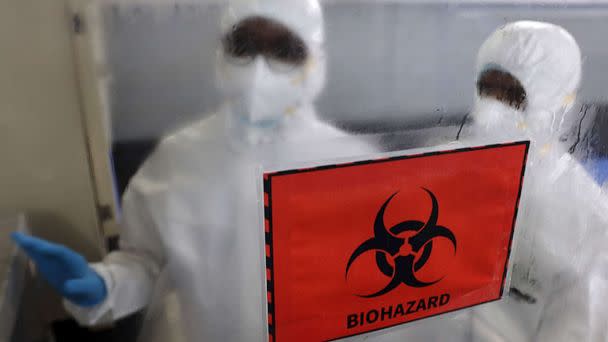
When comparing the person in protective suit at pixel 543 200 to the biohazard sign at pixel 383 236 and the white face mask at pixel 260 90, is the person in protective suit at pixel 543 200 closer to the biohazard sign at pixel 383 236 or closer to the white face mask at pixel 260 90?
the biohazard sign at pixel 383 236

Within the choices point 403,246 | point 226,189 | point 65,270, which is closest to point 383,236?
point 403,246

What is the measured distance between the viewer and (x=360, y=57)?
1.62 ft

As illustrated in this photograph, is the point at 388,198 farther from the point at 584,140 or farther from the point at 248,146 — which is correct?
the point at 584,140

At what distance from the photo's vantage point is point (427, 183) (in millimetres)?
537

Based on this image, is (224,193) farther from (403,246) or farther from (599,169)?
(599,169)

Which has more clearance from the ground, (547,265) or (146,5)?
(146,5)

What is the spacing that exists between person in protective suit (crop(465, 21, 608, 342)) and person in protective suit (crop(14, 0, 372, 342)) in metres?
0.19

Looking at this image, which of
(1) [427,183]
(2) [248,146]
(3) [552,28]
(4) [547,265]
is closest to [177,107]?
(2) [248,146]

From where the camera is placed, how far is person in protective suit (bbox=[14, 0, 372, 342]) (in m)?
0.45

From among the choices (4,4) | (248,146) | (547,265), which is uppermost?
(4,4)

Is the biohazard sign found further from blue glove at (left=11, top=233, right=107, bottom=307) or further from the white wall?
blue glove at (left=11, top=233, right=107, bottom=307)

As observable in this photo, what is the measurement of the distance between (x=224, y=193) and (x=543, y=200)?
0.43m

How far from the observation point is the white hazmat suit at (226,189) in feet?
1.48

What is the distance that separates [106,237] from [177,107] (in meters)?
0.33
